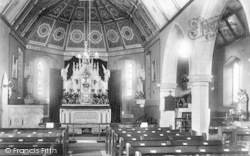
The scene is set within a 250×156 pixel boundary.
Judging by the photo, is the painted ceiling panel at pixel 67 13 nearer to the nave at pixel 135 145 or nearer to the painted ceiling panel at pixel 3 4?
the painted ceiling panel at pixel 3 4

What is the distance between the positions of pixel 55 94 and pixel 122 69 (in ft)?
16.2

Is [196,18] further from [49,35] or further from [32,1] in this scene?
[49,35]

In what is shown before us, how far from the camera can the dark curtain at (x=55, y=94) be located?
23.2 meters

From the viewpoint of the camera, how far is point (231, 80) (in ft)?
69.2

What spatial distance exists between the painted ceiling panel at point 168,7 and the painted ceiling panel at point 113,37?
25.4 ft

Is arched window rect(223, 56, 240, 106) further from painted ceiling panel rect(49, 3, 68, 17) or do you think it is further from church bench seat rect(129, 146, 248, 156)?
church bench seat rect(129, 146, 248, 156)

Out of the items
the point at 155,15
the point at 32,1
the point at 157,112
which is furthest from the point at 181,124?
the point at 32,1

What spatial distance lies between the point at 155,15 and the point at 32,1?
6.34m

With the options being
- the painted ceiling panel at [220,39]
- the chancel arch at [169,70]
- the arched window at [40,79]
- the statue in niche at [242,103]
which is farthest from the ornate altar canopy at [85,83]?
the statue in niche at [242,103]

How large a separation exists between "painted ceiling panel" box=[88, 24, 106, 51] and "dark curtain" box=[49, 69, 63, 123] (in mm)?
3117

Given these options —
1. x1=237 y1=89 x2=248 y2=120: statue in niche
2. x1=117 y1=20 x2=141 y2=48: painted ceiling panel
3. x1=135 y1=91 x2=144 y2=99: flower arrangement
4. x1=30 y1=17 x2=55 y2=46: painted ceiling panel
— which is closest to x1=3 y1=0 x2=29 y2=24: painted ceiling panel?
x1=30 y1=17 x2=55 y2=46: painted ceiling panel

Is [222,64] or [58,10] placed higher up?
[58,10]

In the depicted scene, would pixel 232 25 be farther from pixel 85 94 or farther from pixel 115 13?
pixel 85 94

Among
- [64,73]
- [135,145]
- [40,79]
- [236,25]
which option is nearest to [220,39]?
[236,25]
